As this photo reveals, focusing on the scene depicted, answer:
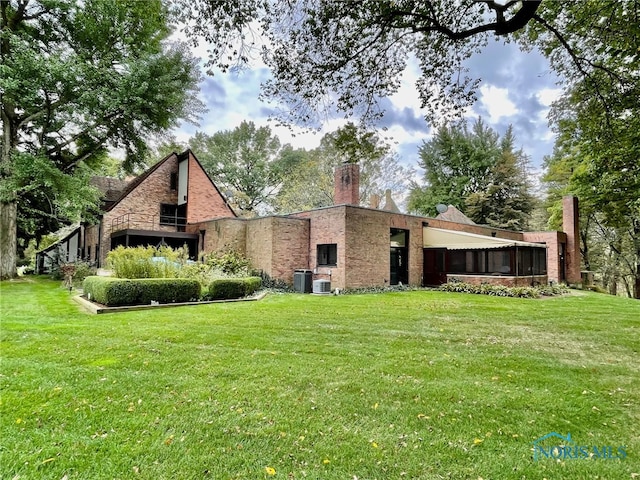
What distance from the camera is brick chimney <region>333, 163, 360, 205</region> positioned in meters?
17.5

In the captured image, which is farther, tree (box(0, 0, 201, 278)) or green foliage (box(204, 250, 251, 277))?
green foliage (box(204, 250, 251, 277))

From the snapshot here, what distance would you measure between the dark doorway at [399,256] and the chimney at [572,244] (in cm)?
1190

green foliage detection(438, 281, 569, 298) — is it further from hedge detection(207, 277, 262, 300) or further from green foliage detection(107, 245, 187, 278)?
green foliage detection(107, 245, 187, 278)

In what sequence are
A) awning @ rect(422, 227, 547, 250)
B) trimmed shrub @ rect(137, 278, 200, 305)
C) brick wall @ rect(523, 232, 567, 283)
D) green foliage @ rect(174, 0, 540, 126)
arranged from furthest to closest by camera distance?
1. brick wall @ rect(523, 232, 567, 283)
2. awning @ rect(422, 227, 547, 250)
3. trimmed shrub @ rect(137, 278, 200, 305)
4. green foliage @ rect(174, 0, 540, 126)

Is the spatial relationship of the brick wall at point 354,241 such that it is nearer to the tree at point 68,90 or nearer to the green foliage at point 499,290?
the green foliage at point 499,290

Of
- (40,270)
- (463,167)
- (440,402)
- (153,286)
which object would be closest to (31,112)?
(40,270)

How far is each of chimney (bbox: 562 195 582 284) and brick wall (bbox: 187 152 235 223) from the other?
74.6ft

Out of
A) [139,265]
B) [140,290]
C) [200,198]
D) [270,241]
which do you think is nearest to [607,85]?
[140,290]

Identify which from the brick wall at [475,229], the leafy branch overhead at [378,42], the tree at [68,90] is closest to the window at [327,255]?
the brick wall at [475,229]

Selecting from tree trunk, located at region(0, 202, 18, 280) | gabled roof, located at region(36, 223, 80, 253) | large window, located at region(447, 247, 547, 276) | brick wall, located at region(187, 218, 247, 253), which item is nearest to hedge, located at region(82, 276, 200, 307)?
brick wall, located at region(187, 218, 247, 253)

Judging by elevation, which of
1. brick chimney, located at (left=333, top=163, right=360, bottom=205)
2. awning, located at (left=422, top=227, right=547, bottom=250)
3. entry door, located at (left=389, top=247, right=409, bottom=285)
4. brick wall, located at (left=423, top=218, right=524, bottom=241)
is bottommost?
entry door, located at (left=389, top=247, right=409, bottom=285)

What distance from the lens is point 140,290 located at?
31.0 feet

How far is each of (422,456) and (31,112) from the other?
22824 mm

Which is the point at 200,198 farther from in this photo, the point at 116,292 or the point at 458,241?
the point at 458,241
